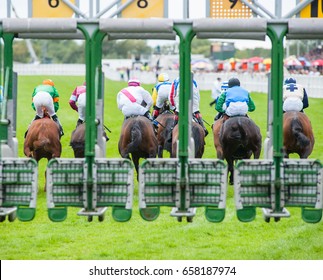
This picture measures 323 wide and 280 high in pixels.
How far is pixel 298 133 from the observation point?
1579 cm

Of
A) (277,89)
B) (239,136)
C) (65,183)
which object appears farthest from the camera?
(239,136)

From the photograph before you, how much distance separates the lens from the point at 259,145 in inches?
622

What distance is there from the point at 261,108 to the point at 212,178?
21.9 metres

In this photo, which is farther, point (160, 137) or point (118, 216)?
point (160, 137)

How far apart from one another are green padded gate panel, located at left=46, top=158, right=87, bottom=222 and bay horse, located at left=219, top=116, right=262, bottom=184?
5.59 m

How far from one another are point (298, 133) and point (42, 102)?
11.3 ft

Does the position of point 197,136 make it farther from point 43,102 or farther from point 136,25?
point 136,25

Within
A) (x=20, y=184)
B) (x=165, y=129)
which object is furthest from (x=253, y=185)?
(x=165, y=129)

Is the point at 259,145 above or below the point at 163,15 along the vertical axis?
below

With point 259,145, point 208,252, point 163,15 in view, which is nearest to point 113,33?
point 163,15

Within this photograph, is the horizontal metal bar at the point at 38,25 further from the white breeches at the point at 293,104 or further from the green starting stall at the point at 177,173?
the white breeches at the point at 293,104

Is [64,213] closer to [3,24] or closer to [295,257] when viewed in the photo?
[3,24]

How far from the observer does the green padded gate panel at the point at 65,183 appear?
33.6ft

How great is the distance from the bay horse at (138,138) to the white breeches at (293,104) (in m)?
1.80
